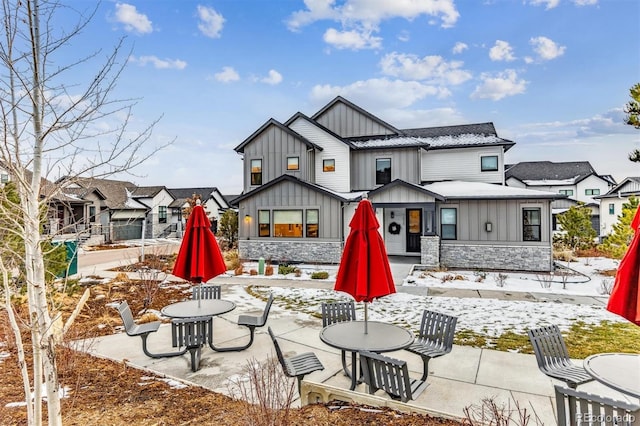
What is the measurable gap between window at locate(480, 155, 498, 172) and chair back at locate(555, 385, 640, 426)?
59.0 feet

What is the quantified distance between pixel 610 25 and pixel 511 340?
9634 millimetres

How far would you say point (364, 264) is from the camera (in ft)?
15.5

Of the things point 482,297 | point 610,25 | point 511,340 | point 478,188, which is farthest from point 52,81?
point 478,188

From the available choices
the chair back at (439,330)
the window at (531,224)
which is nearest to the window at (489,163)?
the window at (531,224)

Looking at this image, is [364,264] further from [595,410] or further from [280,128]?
[280,128]

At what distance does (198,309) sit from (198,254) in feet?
3.43

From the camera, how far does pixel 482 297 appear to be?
1051 cm

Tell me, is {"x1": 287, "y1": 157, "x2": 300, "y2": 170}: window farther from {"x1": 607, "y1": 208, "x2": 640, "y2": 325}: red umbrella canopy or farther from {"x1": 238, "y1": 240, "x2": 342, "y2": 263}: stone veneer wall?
{"x1": 607, "y1": 208, "x2": 640, "y2": 325}: red umbrella canopy

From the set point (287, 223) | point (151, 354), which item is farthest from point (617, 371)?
point (287, 223)

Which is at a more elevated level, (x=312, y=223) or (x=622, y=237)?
(x=312, y=223)

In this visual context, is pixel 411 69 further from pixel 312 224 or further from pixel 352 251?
pixel 352 251

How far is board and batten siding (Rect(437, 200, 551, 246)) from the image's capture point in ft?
49.9

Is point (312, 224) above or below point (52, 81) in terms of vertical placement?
below

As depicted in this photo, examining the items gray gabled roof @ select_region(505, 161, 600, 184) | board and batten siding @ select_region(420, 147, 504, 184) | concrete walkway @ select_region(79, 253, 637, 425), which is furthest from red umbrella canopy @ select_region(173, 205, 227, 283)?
gray gabled roof @ select_region(505, 161, 600, 184)
